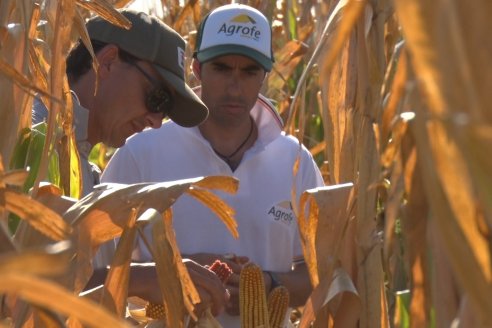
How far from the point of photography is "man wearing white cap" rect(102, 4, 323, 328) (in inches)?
116

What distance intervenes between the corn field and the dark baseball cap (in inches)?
26.4

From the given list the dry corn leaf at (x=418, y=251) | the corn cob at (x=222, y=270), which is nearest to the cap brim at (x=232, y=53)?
the corn cob at (x=222, y=270)

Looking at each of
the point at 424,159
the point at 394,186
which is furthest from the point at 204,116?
the point at 424,159

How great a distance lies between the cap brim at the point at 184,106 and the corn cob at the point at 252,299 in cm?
88

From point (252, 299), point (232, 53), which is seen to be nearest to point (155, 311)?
point (252, 299)

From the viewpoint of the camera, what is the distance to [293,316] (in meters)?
3.86

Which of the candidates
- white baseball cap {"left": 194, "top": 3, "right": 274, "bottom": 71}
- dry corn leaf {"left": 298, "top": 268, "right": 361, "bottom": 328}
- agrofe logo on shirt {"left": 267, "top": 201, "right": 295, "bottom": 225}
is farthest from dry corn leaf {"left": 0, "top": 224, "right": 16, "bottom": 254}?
white baseball cap {"left": 194, "top": 3, "right": 274, "bottom": 71}

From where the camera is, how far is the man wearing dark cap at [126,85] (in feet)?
8.98

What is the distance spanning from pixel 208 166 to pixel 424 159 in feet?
7.63

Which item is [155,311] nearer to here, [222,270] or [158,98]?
[222,270]

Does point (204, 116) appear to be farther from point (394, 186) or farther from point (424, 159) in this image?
point (424, 159)

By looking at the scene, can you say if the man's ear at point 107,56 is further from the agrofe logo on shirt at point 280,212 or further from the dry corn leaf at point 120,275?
the dry corn leaf at point 120,275

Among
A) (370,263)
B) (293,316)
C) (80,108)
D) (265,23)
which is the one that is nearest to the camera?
(370,263)

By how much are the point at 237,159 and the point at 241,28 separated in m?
0.41
